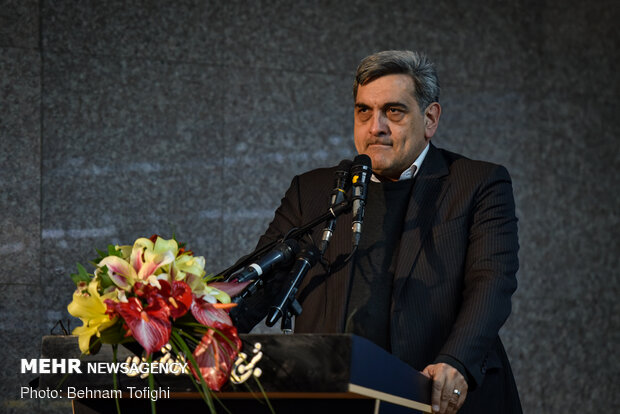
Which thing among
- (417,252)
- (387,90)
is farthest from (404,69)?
(417,252)

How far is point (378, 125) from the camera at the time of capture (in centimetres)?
234

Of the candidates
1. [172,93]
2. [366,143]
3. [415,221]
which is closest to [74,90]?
[172,93]

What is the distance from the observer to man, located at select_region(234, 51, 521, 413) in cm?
202

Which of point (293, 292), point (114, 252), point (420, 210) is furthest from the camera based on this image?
point (420, 210)

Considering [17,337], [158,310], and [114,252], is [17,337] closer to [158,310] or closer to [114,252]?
[114,252]

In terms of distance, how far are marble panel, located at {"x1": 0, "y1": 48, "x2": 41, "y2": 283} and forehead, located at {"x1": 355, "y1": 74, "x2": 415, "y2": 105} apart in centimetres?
161

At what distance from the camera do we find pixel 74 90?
11.4ft

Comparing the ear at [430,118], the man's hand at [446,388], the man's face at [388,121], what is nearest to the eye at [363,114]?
the man's face at [388,121]

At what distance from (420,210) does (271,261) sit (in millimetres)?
613

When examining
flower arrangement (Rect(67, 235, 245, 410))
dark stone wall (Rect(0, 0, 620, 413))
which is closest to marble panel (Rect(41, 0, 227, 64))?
dark stone wall (Rect(0, 0, 620, 413))

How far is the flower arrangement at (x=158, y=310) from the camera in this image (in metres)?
1.42

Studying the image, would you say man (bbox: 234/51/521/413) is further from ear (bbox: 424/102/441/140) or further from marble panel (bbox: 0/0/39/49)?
marble panel (bbox: 0/0/39/49)

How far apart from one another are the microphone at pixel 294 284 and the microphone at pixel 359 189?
0.34 ft

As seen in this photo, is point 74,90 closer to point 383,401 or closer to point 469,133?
point 469,133
